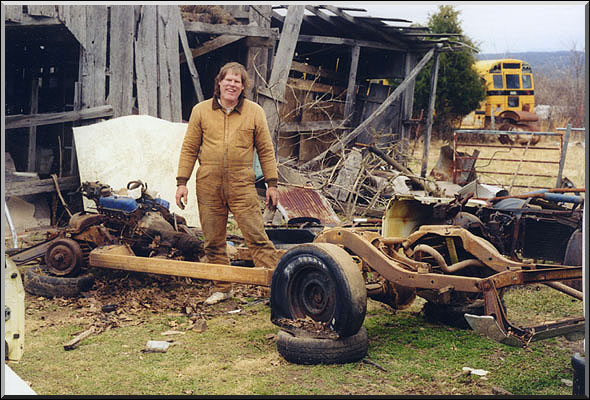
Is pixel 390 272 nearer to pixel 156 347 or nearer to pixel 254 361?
pixel 254 361

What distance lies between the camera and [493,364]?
442cm

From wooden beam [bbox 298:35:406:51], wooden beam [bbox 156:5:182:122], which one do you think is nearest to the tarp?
wooden beam [bbox 156:5:182:122]

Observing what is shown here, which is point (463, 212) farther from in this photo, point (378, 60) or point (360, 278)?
point (378, 60)

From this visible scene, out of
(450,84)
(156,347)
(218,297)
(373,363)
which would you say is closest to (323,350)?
(373,363)

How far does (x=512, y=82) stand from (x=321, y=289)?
23.4 metres

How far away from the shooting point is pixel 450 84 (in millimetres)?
22438

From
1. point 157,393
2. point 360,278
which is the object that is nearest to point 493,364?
point 360,278

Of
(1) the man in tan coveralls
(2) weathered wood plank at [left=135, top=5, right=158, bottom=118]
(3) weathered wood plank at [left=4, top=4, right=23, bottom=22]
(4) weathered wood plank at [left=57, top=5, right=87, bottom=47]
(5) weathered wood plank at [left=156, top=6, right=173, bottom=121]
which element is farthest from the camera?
(5) weathered wood plank at [left=156, top=6, right=173, bottom=121]

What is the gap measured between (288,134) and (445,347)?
9.33 meters

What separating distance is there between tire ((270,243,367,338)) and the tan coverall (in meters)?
1.20

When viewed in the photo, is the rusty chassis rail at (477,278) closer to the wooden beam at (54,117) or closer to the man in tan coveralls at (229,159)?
the man in tan coveralls at (229,159)

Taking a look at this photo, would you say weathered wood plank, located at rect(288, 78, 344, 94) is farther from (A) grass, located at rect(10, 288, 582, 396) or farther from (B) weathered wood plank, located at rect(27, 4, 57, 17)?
(A) grass, located at rect(10, 288, 582, 396)

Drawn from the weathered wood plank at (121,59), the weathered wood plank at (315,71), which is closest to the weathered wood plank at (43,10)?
the weathered wood plank at (121,59)

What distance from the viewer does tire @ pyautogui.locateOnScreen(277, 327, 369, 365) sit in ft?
13.8
